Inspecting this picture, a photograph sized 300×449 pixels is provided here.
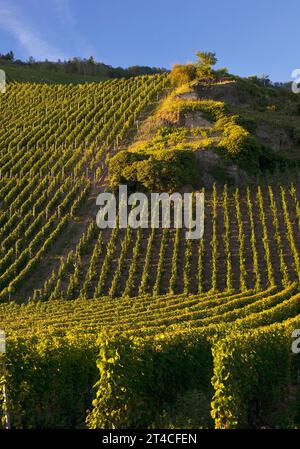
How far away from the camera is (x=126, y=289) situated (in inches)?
1105

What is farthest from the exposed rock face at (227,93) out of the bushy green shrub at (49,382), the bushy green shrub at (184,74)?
the bushy green shrub at (49,382)

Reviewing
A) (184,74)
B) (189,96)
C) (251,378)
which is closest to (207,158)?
(189,96)

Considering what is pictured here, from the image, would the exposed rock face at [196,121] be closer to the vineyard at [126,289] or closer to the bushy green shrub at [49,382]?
the vineyard at [126,289]

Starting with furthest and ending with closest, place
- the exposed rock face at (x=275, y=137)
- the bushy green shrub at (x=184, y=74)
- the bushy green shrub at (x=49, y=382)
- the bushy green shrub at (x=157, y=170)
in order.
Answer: the bushy green shrub at (x=184, y=74)
the exposed rock face at (x=275, y=137)
the bushy green shrub at (x=157, y=170)
the bushy green shrub at (x=49, y=382)

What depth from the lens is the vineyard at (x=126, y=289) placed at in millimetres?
11070

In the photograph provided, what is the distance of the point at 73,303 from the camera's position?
88.7 feet

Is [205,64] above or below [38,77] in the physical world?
below

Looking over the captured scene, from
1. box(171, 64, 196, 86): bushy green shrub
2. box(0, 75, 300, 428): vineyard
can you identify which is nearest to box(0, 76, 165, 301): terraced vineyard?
box(0, 75, 300, 428): vineyard

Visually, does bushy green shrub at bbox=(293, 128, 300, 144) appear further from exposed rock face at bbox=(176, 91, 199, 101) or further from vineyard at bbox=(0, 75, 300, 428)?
exposed rock face at bbox=(176, 91, 199, 101)

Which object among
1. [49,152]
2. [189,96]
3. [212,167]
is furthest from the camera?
[189,96]

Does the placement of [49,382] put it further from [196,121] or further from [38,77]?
[38,77]

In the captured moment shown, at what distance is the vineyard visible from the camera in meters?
11.1

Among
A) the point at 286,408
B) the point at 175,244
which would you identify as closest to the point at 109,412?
the point at 286,408
